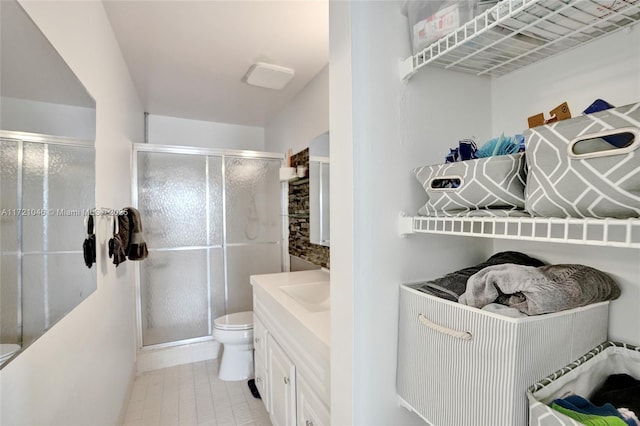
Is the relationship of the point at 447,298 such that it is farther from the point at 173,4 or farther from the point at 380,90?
the point at 173,4

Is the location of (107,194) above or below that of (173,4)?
below

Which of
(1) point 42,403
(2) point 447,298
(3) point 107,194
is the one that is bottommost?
(1) point 42,403

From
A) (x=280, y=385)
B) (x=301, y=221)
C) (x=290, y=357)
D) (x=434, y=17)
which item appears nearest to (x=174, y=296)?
(x=301, y=221)

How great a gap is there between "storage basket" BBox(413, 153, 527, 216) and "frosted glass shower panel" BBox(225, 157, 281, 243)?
2.58 m

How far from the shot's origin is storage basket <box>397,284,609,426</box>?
22.1 inches

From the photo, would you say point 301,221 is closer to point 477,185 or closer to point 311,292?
point 311,292

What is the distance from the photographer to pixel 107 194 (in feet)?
5.48

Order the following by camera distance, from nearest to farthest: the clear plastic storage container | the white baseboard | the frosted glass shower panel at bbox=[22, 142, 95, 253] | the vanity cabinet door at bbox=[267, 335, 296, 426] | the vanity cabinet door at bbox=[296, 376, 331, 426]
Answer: the clear plastic storage container < the frosted glass shower panel at bbox=[22, 142, 95, 253] < the vanity cabinet door at bbox=[296, 376, 331, 426] < the vanity cabinet door at bbox=[267, 335, 296, 426] < the white baseboard

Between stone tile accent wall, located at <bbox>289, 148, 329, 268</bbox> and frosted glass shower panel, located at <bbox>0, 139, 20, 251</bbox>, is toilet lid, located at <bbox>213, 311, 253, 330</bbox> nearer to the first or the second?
stone tile accent wall, located at <bbox>289, 148, 329, 268</bbox>

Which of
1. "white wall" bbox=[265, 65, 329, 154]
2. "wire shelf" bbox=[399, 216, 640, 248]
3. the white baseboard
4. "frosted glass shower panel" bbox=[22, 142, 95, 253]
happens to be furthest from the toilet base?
"wire shelf" bbox=[399, 216, 640, 248]

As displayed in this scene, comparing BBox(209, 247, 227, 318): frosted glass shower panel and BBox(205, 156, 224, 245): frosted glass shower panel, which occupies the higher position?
BBox(205, 156, 224, 245): frosted glass shower panel

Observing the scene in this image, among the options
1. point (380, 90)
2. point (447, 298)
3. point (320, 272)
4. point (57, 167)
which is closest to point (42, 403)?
point (57, 167)

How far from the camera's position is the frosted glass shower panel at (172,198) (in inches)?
109

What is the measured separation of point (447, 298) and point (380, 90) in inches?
21.6
